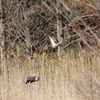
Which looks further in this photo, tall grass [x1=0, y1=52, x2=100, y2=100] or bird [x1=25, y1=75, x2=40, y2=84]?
bird [x1=25, y1=75, x2=40, y2=84]

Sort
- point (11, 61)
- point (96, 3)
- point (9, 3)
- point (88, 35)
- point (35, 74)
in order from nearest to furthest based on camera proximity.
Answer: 1. point (96, 3)
2. point (35, 74)
3. point (11, 61)
4. point (88, 35)
5. point (9, 3)

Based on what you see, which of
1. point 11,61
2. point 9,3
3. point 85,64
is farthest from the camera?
point 9,3

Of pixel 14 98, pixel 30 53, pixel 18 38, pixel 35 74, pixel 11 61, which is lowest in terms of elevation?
pixel 14 98

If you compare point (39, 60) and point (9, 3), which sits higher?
point (9, 3)

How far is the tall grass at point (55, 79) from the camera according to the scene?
14.7 feet

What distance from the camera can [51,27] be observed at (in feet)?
39.0

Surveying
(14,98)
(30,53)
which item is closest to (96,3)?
(14,98)

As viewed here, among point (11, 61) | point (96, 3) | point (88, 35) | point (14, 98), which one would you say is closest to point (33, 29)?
point (88, 35)

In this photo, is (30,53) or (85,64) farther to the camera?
(30,53)

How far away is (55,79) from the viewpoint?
5.18m

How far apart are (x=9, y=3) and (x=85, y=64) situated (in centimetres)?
530

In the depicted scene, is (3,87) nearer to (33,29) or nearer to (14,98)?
(14,98)

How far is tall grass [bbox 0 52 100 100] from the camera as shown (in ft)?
14.7

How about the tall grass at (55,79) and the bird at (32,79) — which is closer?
the tall grass at (55,79)
